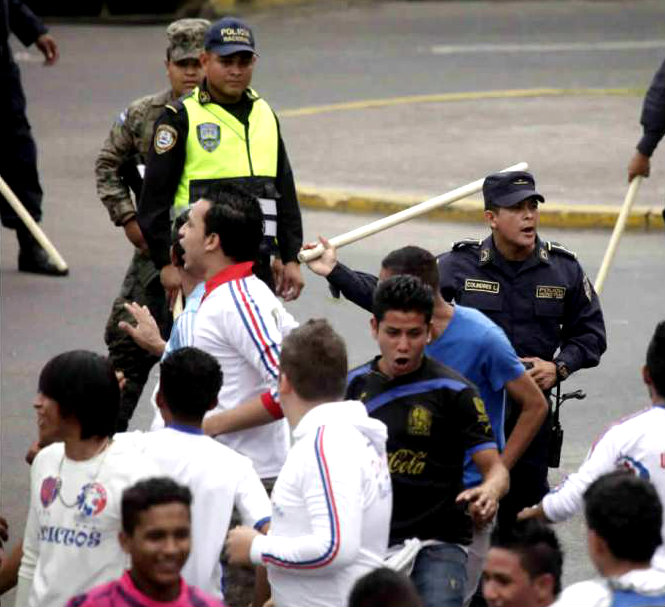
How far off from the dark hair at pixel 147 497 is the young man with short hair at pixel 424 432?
128cm

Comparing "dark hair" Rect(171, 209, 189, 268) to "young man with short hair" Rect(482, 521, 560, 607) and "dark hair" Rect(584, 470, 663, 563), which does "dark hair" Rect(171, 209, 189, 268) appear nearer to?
"young man with short hair" Rect(482, 521, 560, 607)

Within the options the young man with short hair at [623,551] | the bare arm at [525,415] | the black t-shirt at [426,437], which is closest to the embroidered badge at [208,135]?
the bare arm at [525,415]

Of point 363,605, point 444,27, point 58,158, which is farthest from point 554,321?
point 444,27

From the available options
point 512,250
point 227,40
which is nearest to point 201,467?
point 512,250

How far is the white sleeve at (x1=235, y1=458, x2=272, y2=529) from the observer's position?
5.45 meters

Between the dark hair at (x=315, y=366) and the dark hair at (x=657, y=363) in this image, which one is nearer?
the dark hair at (x=315, y=366)

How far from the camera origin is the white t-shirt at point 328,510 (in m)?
5.21

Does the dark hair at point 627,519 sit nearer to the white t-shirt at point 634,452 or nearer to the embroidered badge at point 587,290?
the white t-shirt at point 634,452

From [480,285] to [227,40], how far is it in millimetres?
1551

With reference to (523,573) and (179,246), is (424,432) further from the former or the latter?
(179,246)

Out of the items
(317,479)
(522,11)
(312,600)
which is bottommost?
(522,11)

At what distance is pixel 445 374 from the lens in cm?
597

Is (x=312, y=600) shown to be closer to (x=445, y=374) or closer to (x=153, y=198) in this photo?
(x=445, y=374)

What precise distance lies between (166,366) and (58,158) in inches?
412
